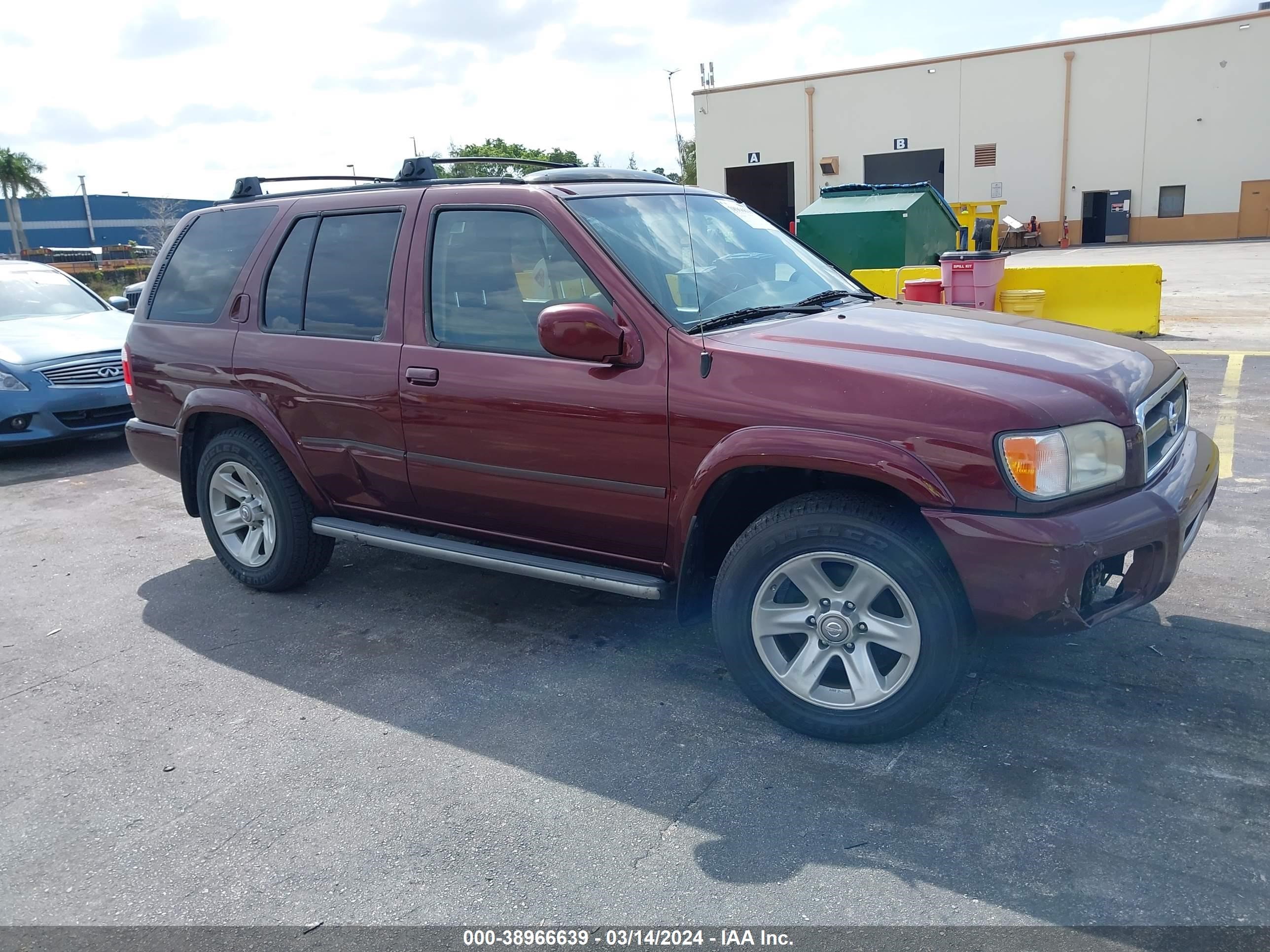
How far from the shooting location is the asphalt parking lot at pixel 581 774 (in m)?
2.67

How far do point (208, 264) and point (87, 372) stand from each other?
4301 mm

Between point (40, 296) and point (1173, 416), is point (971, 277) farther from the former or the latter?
point (40, 296)

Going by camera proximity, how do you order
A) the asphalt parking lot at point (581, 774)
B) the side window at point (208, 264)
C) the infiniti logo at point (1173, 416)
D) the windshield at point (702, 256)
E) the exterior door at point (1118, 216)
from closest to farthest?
the asphalt parking lot at point (581, 774) → the infiniti logo at point (1173, 416) → the windshield at point (702, 256) → the side window at point (208, 264) → the exterior door at point (1118, 216)

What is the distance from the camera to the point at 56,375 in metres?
8.46

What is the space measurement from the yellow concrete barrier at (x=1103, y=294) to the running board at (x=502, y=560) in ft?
31.0

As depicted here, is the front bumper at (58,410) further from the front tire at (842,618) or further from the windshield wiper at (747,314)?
the front tire at (842,618)

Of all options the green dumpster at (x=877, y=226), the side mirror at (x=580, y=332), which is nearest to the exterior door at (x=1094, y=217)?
the green dumpster at (x=877, y=226)

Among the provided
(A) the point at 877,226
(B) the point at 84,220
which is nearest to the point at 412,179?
(A) the point at 877,226

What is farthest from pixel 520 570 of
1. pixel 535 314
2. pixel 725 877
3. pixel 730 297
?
pixel 725 877

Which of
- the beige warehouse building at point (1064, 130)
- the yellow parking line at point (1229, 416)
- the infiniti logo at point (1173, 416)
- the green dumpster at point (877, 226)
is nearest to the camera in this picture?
the infiniti logo at point (1173, 416)

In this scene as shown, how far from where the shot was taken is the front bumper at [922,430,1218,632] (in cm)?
294

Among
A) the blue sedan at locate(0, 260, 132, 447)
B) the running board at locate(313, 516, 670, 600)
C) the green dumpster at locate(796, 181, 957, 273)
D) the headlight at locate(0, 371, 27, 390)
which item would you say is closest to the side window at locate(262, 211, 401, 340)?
the running board at locate(313, 516, 670, 600)

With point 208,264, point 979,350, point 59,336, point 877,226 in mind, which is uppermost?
point 208,264

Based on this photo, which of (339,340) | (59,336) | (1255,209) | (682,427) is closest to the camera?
(682,427)
